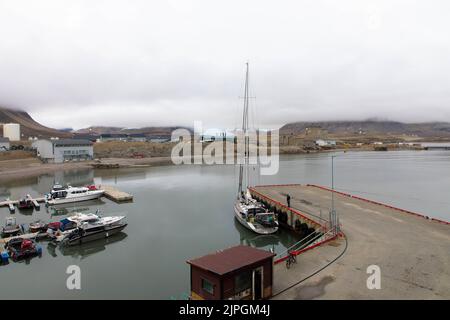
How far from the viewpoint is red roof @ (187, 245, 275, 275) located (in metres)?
11.5

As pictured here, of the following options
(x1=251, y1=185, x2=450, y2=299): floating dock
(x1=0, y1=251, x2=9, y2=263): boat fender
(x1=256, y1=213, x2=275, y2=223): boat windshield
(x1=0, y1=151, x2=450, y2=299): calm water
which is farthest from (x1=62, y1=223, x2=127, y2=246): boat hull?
(x1=251, y1=185, x2=450, y2=299): floating dock

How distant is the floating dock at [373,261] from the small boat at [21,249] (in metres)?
17.6

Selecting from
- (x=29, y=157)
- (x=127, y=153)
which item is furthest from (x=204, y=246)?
(x=127, y=153)

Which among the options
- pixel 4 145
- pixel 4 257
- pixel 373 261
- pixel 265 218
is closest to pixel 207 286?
pixel 373 261

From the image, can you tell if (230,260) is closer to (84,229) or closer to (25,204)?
(84,229)

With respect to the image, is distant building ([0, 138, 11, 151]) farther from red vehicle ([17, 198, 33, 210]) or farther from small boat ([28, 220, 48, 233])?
small boat ([28, 220, 48, 233])

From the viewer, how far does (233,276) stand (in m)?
11.3

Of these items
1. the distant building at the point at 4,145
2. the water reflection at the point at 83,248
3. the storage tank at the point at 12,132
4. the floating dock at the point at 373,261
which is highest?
the storage tank at the point at 12,132

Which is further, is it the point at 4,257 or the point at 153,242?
the point at 153,242

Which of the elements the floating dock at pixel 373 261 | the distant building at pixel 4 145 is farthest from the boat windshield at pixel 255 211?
the distant building at pixel 4 145

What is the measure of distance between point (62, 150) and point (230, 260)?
3756 inches

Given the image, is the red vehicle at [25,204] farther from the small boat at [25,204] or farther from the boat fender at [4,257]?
the boat fender at [4,257]

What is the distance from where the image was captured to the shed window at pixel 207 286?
11.4 metres
